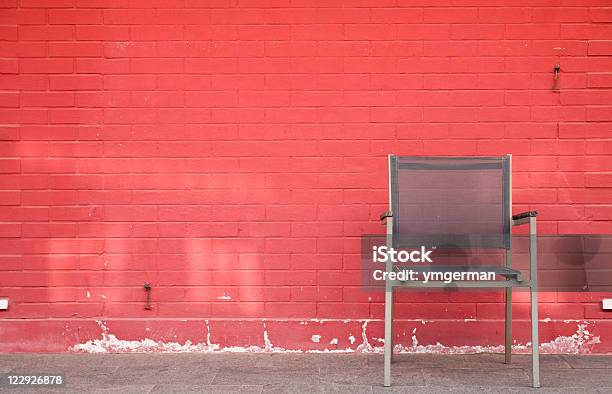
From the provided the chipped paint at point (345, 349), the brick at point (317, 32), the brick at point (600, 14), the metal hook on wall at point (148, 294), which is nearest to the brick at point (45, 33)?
the brick at point (317, 32)

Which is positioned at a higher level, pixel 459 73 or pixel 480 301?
pixel 459 73

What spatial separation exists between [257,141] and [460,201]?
1.39 m

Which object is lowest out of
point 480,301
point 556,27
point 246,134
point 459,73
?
point 480,301

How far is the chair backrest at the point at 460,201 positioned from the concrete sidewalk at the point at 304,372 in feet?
2.56

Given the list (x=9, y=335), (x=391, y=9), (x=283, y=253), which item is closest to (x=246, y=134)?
(x=283, y=253)

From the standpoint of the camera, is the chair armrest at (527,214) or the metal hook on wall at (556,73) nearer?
the chair armrest at (527,214)

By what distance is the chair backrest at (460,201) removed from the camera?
4402 millimetres

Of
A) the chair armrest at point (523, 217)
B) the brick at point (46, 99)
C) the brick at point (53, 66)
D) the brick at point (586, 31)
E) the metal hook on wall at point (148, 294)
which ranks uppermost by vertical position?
the brick at point (586, 31)

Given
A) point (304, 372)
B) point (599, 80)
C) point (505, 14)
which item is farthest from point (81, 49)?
point (599, 80)

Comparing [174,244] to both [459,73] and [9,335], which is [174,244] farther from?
[459,73]

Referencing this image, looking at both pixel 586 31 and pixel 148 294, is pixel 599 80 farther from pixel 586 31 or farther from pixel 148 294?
pixel 148 294

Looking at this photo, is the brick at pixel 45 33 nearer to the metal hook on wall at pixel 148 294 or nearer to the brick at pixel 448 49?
the metal hook on wall at pixel 148 294

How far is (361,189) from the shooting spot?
4859 millimetres

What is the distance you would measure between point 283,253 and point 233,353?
74 cm
